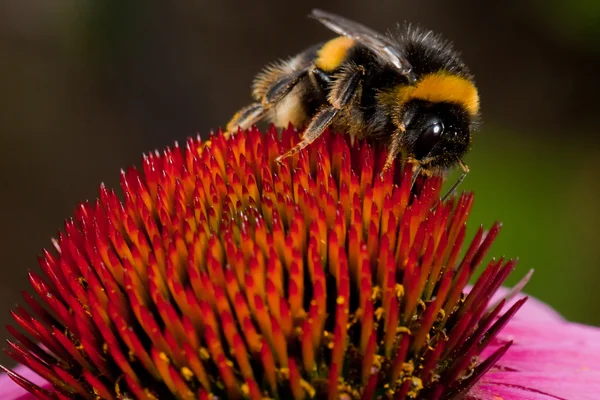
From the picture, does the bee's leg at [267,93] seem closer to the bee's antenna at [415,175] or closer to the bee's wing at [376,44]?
the bee's wing at [376,44]

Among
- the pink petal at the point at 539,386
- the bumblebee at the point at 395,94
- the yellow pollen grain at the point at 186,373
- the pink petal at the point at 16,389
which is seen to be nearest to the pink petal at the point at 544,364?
the pink petal at the point at 539,386

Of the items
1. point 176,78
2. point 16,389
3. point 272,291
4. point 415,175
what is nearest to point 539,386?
point 415,175

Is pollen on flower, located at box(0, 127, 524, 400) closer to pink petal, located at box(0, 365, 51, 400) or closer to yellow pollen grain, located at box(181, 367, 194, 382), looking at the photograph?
yellow pollen grain, located at box(181, 367, 194, 382)

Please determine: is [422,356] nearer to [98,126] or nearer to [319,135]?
[319,135]

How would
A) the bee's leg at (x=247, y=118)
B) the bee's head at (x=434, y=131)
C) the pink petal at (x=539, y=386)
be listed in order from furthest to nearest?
the bee's leg at (x=247, y=118) → the bee's head at (x=434, y=131) → the pink petal at (x=539, y=386)

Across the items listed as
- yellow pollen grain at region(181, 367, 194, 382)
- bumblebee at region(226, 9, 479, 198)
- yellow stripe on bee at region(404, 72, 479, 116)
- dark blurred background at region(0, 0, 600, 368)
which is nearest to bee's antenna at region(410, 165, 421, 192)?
bumblebee at region(226, 9, 479, 198)

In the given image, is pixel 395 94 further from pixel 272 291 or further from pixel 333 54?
pixel 272 291


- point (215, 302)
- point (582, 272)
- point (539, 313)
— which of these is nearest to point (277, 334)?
point (215, 302)
